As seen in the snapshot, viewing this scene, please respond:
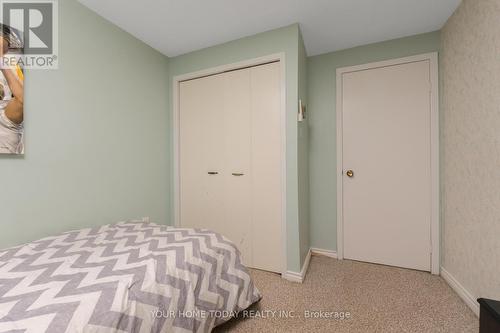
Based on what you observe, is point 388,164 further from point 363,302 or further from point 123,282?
point 123,282

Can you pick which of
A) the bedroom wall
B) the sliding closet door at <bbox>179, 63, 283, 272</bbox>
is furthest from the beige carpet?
the bedroom wall

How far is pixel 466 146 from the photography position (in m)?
1.57

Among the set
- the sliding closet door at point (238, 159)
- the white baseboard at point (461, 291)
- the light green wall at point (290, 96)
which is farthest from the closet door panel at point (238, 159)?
the white baseboard at point (461, 291)

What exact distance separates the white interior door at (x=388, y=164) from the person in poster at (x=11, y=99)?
8.72 feet

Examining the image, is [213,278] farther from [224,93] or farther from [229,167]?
[224,93]

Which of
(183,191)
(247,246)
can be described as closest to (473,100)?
(247,246)

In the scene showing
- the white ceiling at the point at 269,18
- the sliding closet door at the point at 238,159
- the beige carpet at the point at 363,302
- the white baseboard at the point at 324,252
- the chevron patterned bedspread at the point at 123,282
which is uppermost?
the white ceiling at the point at 269,18

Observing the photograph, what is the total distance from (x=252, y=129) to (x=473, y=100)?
5.49ft

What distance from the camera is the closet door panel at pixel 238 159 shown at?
2117 millimetres

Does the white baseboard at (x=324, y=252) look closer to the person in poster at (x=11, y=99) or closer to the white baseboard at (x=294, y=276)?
the white baseboard at (x=294, y=276)

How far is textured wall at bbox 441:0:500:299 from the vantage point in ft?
4.27

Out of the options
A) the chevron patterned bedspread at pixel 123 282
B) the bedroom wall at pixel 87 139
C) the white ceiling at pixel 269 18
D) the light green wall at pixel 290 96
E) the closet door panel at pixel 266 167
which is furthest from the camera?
the closet door panel at pixel 266 167

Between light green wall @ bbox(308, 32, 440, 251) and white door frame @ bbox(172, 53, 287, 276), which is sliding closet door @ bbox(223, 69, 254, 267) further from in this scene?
light green wall @ bbox(308, 32, 440, 251)

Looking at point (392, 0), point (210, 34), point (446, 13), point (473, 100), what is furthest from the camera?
point (210, 34)
